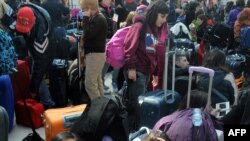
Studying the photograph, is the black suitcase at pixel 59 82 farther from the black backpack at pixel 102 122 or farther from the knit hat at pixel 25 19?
the black backpack at pixel 102 122

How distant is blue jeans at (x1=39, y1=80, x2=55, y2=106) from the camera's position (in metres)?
4.25

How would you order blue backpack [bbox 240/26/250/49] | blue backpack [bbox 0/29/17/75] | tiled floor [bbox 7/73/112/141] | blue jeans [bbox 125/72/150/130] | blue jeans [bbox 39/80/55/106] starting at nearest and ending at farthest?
1. blue backpack [bbox 0/29/17/75]
2. blue jeans [bbox 125/72/150/130]
3. tiled floor [bbox 7/73/112/141]
4. blue jeans [bbox 39/80/55/106]
5. blue backpack [bbox 240/26/250/49]

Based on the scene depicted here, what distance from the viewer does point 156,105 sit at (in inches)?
122

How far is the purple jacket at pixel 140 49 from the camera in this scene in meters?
3.49

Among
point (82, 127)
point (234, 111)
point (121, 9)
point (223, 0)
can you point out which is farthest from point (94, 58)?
point (223, 0)

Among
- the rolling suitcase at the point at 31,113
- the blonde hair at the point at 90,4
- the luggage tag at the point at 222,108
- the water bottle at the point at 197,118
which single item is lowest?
the rolling suitcase at the point at 31,113

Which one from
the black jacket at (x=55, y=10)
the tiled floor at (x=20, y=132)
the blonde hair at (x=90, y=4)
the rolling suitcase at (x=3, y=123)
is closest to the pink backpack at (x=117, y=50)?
the blonde hair at (x=90, y=4)

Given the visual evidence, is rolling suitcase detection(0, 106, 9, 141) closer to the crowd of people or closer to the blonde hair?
the crowd of people

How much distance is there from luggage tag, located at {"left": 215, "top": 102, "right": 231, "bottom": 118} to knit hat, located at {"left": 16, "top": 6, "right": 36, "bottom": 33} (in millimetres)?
1958

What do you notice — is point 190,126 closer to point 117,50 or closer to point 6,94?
point 117,50

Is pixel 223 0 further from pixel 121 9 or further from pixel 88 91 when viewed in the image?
pixel 88 91

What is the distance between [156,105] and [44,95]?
167 centimetres

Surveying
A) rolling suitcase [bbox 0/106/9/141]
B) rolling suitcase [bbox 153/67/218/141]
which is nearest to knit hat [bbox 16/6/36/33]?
rolling suitcase [bbox 0/106/9/141]

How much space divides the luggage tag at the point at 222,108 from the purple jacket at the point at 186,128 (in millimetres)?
635
